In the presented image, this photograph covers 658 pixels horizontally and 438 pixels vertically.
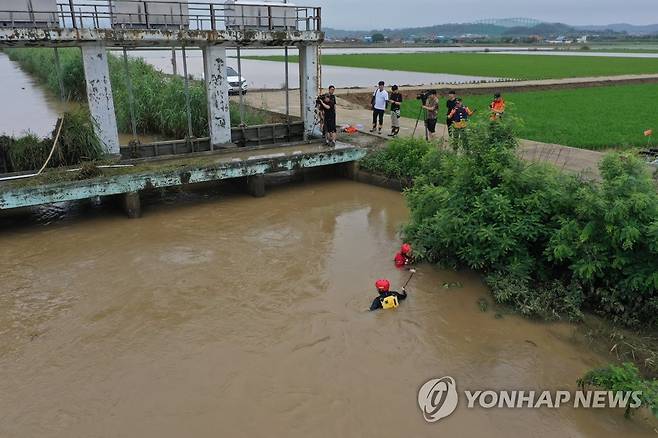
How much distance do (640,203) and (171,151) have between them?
33.7 feet

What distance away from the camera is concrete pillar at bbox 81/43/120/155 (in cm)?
1109

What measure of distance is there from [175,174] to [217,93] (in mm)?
2953

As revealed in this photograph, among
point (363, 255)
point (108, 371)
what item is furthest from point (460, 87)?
point (108, 371)

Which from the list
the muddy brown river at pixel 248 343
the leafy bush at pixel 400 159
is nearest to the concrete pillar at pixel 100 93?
the muddy brown river at pixel 248 343

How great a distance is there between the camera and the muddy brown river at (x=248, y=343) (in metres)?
5.34

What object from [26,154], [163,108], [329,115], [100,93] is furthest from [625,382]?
[163,108]

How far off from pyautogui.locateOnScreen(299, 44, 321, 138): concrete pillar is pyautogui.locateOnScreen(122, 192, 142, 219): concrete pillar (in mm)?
5366

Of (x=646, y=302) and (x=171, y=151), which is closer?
(x=646, y=302)

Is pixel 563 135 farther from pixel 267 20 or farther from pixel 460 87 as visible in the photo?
pixel 460 87

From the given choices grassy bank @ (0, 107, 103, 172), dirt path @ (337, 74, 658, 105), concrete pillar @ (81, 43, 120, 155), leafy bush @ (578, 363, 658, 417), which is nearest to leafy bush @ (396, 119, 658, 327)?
leafy bush @ (578, 363, 658, 417)

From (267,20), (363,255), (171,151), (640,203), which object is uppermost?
(267,20)

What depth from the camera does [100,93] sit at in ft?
37.3

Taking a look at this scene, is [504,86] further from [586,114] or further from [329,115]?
[329,115]

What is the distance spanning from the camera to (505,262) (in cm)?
780
